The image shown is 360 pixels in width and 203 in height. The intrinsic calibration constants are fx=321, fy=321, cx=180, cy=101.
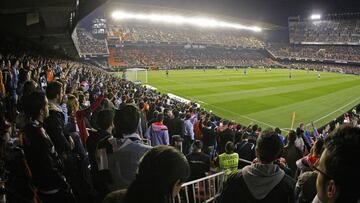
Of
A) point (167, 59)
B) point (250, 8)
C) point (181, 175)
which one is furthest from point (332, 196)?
point (250, 8)

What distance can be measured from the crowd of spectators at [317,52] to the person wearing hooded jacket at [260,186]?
86139mm

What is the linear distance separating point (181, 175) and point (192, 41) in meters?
82.3

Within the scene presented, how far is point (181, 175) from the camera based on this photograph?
1966 mm

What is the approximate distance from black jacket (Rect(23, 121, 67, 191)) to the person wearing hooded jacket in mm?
1862

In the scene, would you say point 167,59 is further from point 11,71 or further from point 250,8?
point 11,71

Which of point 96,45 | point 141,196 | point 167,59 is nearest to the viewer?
point 141,196

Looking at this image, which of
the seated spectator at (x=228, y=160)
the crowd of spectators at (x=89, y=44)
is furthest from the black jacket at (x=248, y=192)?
the crowd of spectators at (x=89, y=44)

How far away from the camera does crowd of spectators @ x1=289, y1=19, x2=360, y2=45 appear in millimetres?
86312

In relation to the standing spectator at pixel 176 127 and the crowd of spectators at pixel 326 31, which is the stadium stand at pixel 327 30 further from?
the standing spectator at pixel 176 127

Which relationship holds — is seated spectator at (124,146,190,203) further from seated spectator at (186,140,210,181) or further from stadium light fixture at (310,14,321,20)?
stadium light fixture at (310,14,321,20)

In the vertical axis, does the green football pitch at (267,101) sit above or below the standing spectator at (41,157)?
below

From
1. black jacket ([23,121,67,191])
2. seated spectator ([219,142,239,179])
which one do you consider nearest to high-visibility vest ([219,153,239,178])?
seated spectator ([219,142,239,179])

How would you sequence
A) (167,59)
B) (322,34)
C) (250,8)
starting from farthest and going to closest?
(322,34)
(250,8)
(167,59)

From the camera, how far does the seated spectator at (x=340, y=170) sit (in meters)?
1.77
